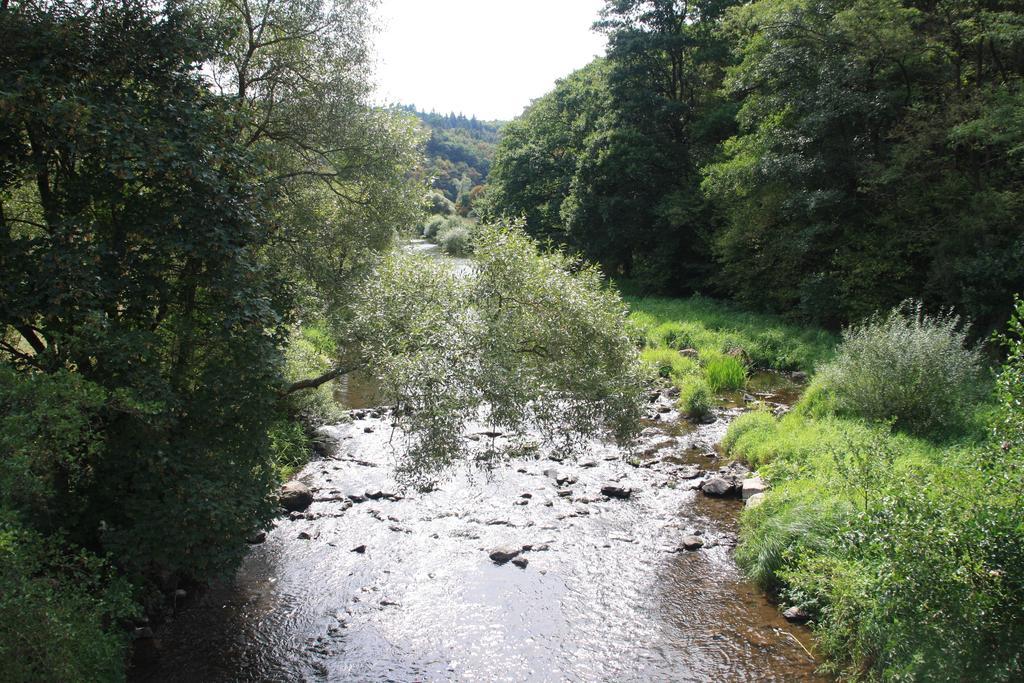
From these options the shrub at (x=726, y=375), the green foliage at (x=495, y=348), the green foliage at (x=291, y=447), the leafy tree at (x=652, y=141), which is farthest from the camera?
the leafy tree at (x=652, y=141)

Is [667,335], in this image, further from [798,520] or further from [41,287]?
[41,287]

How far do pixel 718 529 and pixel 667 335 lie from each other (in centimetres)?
1644

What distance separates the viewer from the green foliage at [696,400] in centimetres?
2006

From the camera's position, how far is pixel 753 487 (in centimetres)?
1416

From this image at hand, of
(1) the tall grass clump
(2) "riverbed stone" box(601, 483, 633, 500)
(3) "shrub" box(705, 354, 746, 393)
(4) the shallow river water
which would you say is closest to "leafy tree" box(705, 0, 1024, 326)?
(3) "shrub" box(705, 354, 746, 393)

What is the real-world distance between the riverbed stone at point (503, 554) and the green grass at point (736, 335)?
11.6 m

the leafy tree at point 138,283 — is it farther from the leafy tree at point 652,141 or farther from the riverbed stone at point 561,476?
the leafy tree at point 652,141

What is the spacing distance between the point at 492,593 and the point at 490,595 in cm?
7

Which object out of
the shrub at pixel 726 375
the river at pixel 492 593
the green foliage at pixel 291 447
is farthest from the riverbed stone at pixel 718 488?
the green foliage at pixel 291 447

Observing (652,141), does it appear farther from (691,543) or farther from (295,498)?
(295,498)

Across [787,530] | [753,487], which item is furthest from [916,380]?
[787,530]

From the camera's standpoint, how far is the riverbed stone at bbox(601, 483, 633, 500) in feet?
48.8

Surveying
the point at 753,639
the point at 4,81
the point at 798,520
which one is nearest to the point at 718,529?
the point at 798,520

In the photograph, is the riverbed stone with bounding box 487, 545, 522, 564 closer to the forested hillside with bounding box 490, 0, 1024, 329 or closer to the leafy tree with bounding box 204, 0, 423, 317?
the leafy tree with bounding box 204, 0, 423, 317
